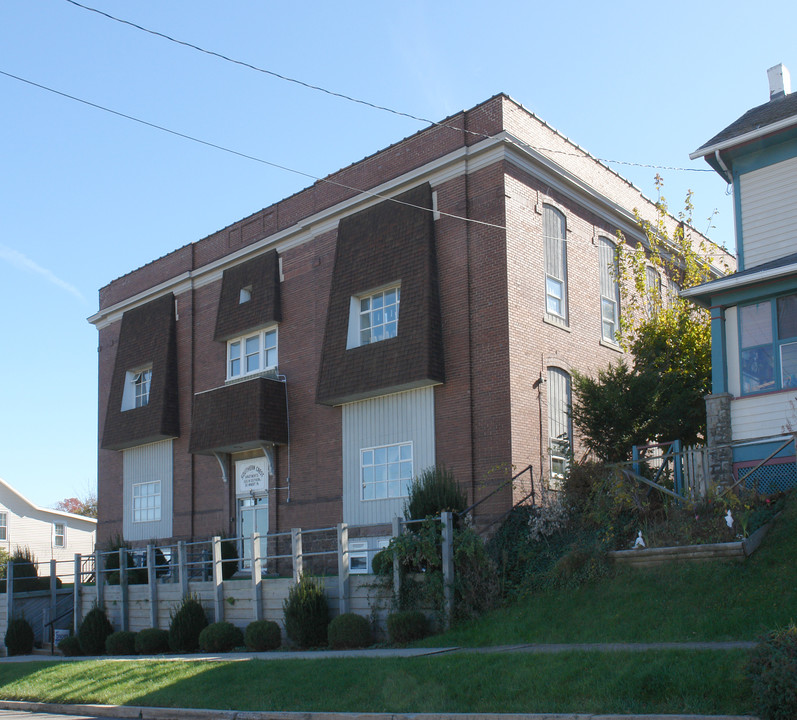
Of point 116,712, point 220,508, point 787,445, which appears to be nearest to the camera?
point 116,712

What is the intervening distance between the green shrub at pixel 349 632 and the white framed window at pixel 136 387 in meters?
16.7

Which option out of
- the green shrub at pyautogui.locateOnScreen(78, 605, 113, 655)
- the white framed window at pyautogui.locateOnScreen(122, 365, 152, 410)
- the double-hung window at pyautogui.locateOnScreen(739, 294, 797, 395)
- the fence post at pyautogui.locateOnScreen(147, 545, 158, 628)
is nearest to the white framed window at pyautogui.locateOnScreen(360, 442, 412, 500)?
the fence post at pyautogui.locateOnScreen(147, 545, 158, 628)

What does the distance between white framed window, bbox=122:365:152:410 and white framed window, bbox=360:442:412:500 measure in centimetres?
1152

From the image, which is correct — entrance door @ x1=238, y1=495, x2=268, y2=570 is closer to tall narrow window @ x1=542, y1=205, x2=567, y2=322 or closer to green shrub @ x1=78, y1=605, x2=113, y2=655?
green shrub @ x1=78, y1=605, x2=113, y2=655

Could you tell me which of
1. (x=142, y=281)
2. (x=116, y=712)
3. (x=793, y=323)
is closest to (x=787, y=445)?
(x=793, y=323)

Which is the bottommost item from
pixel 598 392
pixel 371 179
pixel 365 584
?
pixel 365 584

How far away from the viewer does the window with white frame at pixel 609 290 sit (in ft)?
84.2

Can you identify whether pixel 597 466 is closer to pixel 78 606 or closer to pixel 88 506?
pixel 78 606

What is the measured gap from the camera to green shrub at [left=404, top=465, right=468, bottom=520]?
1836 centimetres

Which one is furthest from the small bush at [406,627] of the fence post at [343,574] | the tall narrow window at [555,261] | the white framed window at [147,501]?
the white framed window at [147,501]

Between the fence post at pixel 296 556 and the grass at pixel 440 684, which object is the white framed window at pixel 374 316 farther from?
the grass at pixel 440 684

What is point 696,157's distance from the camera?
786 inches

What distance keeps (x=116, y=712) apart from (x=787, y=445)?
11821 millimetres

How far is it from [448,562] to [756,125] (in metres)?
11.3
